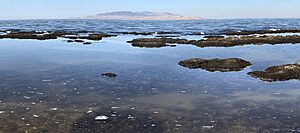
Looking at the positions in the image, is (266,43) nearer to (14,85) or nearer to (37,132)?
(14,85)

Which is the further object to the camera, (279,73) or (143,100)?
(279,73)

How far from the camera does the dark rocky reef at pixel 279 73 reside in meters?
25.0

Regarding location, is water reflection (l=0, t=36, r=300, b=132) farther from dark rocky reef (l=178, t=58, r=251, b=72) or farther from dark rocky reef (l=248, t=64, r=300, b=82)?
dark rocky reef (l=178, t=58, r=251, b=72)

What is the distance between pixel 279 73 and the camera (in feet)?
85.3

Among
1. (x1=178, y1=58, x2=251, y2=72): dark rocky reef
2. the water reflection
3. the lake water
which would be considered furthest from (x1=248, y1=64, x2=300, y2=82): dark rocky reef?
(x1=178, y1=58, x2=251, y2=72): dark rocky reef

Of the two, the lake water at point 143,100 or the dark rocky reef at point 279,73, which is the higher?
the dark rocky reef at point 279,73

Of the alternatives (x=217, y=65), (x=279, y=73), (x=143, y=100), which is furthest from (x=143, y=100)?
(x=217, y=65)

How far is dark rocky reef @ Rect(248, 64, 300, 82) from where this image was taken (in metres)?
25.0

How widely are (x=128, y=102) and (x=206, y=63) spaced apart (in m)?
14.7

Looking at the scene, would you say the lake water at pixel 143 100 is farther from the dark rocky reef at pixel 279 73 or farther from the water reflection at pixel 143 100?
the dark rocky reef at pixel 279 73

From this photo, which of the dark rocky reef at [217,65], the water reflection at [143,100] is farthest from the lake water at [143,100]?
the dark rocky reef at [217,65]

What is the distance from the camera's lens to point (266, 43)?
2232 inches

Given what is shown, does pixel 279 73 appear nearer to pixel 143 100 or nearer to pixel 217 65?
pixel 217 65

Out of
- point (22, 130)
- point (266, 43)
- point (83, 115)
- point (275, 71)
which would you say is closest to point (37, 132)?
point (22, 130)
